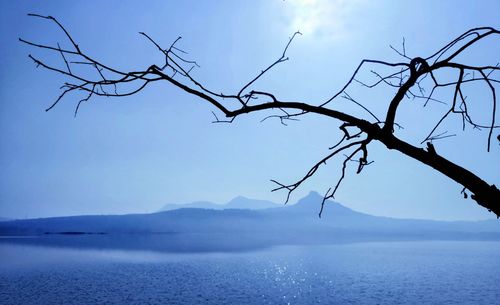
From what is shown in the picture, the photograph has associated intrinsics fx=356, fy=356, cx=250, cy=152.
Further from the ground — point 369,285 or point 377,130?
point 377,130

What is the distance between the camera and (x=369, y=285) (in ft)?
198

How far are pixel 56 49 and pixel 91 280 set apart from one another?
68752 mm

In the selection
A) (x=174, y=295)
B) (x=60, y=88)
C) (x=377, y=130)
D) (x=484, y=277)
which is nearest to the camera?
(x=60, y=88)

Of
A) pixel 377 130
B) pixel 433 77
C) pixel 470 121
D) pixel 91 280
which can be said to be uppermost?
pixel 433 77

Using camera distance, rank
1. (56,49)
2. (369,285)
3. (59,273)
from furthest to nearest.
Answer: (59,273) → (369,285) → (56,49)

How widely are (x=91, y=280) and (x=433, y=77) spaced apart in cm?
6880

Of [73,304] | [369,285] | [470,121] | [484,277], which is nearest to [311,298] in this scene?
[369,285]

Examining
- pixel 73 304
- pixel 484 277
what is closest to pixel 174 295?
pixel 73 304

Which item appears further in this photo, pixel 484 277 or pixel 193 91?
pixel 484 277

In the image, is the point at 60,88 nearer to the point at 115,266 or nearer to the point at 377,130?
the point at 377,130

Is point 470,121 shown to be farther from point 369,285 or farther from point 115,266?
point 115,266

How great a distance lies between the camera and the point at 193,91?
1.43m

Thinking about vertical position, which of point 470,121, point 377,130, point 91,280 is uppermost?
point 470,121

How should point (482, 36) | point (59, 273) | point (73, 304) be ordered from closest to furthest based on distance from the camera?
point (482, 36), point (73, 304), point (59, 273)
